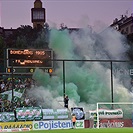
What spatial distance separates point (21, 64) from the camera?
112ft

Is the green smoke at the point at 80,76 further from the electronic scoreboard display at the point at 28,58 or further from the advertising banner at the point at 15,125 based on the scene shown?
the advertising banner at the point at 15,125

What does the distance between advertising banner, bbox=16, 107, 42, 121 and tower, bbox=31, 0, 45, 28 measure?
58.7ft

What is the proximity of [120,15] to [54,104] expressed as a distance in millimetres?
18317

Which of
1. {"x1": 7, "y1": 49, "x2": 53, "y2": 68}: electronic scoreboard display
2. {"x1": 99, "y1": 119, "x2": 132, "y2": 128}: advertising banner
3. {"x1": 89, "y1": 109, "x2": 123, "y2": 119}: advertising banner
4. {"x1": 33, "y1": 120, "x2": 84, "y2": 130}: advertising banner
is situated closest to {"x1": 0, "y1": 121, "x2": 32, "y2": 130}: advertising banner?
{"x1": 33, "y1": 120, "x2": 84, "y2": 130}: advertising banner

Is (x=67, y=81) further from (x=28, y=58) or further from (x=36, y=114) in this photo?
(x=36, y=114)

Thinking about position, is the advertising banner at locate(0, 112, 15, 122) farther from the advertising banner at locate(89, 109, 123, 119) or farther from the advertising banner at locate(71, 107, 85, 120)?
the advertising banner at locate(89, 109, 123, 119)

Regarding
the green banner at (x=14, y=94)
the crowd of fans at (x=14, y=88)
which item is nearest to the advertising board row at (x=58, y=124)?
the crowd of fans at (x=14, y=88)

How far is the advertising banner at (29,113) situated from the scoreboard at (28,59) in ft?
17.4

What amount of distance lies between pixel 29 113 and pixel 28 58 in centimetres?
658

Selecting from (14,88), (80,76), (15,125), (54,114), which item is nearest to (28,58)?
(14,88)

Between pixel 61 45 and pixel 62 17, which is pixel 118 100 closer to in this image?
pixel 61 45

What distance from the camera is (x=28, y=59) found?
34.5 metres

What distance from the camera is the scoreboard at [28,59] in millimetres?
34219

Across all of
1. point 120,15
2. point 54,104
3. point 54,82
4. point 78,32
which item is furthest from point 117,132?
point 120,15
